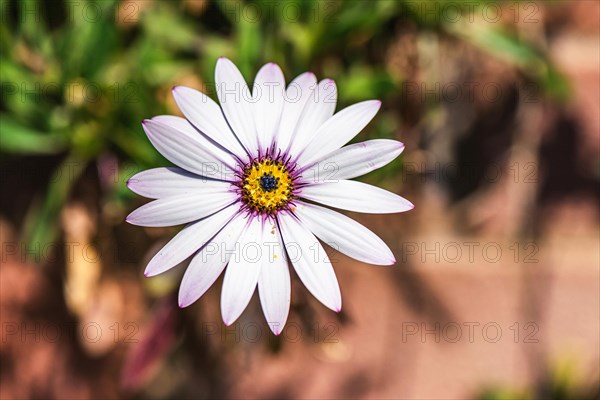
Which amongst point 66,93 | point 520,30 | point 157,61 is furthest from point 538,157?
point 66,93


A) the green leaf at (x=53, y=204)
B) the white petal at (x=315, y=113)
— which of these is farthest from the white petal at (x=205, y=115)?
the green leaf at (x=53, y=204)

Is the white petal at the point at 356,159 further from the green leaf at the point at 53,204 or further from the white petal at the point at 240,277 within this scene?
the green leaf at the point at 53,204

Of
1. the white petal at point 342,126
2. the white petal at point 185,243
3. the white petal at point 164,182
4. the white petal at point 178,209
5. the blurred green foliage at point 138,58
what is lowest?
the white petal at point 185,243

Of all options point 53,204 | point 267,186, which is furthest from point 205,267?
point 53,204

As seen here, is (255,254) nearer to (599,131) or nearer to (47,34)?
(47,34)

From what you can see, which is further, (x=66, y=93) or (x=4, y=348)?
(x=4, y=348)

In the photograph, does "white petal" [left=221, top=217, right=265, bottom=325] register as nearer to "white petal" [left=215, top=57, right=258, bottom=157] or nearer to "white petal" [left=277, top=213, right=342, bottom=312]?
"white petal" [left=277, top=213, right=342, bottom=312]

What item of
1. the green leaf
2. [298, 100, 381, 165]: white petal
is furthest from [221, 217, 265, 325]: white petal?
the green leaf
